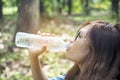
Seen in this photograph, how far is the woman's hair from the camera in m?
2.52

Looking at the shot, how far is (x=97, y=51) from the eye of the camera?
2.55 meters

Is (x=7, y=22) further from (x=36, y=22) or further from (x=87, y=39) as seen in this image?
(x=87, y=39)

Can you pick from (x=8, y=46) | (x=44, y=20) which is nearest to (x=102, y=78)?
(x=8, y=46)

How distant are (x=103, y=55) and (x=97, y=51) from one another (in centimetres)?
5

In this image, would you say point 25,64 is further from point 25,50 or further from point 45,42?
point 45,42

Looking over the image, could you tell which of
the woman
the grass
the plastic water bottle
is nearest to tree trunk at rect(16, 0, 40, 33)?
the grass

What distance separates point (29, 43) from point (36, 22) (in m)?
4.53

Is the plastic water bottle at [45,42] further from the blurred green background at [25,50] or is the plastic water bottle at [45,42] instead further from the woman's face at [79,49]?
the blurred green background at [25,50]

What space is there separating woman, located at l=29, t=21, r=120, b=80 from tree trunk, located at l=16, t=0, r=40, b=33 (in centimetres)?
498

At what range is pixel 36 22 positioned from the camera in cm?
766

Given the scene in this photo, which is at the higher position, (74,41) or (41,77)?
(74,41)

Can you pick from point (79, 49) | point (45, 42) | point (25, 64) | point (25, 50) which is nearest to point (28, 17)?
point (25, 50)

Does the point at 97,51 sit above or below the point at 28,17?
above

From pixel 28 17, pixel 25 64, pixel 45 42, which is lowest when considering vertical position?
pixel 25 64
